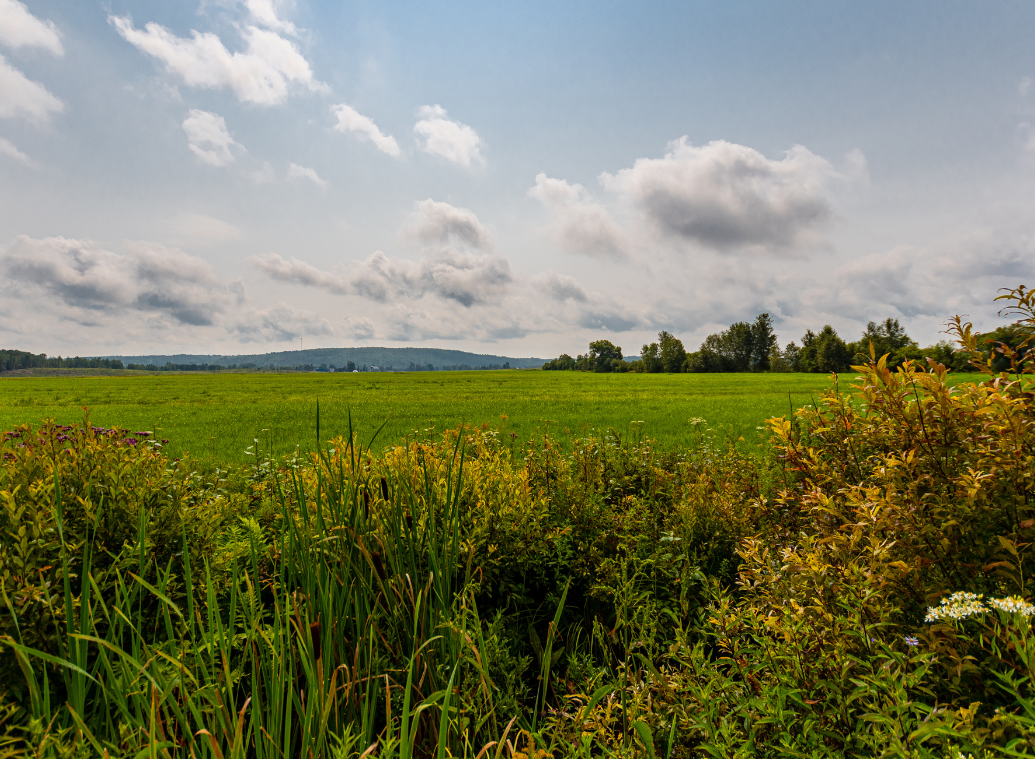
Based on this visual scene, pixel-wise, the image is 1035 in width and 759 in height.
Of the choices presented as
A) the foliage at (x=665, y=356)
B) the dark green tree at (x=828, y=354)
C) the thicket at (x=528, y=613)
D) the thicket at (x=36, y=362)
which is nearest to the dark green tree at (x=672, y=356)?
the foliage at (x=665, y=356)

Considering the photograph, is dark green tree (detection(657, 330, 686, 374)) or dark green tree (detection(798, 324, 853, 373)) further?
dark green tree (detection(657, 330, 686, 374))

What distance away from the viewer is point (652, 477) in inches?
219

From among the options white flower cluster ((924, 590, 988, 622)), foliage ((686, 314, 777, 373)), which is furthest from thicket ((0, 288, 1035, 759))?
foliage ((686, 314, 777, 373))

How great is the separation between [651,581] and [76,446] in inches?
163

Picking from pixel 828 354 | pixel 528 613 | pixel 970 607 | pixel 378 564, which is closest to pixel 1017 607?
pixel 970 607

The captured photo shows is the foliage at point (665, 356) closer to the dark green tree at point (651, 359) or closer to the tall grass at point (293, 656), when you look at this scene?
the dark green tree at point (651, 359)

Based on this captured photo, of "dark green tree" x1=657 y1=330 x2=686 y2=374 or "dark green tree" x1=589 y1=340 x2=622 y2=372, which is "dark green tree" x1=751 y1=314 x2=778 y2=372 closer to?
"dark green tree" x1=657 y1=330 x2=686 y2=374

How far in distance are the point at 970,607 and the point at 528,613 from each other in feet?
9.39

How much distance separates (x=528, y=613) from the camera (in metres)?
3.78

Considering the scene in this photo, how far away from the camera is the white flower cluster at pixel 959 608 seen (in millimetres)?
1543

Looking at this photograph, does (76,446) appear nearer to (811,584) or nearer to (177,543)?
(177,543)

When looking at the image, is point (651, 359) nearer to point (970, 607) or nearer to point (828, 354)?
point (828, 354)

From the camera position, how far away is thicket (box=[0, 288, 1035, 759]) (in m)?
1.68

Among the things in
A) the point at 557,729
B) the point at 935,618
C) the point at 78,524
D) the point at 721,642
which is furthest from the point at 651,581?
Answer: the point at 78,524
